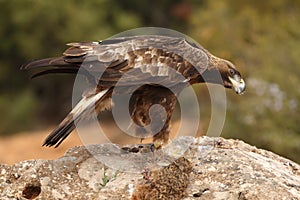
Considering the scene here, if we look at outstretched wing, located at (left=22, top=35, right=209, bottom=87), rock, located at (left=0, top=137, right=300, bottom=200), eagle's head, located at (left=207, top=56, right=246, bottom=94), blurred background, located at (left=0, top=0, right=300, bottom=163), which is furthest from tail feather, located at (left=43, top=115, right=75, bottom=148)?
blurred background, located at (left=0, top=0, right=300, bottom=163)

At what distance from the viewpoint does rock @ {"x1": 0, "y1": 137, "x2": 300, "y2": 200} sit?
17.4ft

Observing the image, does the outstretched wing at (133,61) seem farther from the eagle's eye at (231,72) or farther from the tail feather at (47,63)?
the eagle's eye at (231,72)

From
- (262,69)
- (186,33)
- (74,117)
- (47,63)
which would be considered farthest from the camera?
(186,33)

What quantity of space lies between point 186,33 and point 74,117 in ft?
52.7

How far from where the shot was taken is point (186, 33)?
2144cm

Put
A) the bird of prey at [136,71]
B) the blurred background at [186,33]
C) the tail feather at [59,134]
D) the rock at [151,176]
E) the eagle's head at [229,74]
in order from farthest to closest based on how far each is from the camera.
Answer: the blurred background at [186,33] < the eagle's head at [229,74] < the bird of prey at [136,71] < the tail feather at [59,134] < the rock at [151,176]

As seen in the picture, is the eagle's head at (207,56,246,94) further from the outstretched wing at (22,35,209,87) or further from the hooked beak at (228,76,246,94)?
the outstretched wing at (22,35,209,87)

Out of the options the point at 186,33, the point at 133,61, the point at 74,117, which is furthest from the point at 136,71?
the point at 186,33

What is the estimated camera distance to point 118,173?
5.57 meters

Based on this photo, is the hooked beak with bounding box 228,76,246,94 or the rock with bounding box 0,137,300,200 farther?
the hooked beak with bounding box 228,76,246,94

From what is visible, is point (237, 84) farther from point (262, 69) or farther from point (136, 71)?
point (262, 69)

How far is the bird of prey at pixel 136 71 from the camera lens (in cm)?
570

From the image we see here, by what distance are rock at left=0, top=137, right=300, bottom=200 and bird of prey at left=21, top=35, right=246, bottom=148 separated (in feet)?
0.83

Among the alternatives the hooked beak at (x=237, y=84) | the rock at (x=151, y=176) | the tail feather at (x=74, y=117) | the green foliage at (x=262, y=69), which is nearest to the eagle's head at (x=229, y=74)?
the hooked beak at (x=237, y=84)
